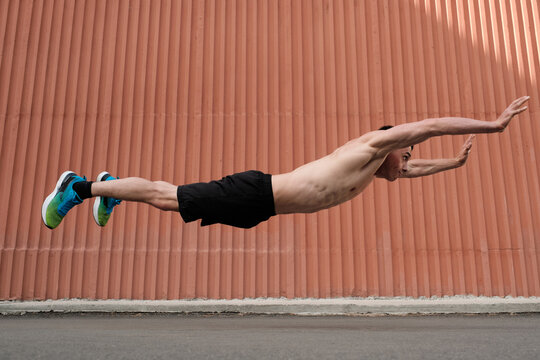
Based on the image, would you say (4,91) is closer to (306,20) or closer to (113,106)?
(113,106)

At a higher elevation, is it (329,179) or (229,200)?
(329,179)

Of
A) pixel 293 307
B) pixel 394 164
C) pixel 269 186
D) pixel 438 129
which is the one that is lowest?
pixel 293 307

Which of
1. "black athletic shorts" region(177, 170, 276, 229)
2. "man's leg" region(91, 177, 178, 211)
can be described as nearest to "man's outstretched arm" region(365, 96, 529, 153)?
"black athletic shorts" region(177, 170, 276, 229)

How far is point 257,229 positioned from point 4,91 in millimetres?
4975

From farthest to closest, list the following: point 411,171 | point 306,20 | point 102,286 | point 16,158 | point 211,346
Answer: point 306,20, point 16,158, point 102,286, point 411,171, point 211,346

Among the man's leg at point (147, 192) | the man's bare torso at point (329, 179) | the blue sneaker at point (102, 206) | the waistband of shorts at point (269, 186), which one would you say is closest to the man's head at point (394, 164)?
the man's bare torso at point (329, 179)

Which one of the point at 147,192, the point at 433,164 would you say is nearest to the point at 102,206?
the point at 147,192

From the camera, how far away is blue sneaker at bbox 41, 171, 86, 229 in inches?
157

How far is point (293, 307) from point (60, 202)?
3.75 m

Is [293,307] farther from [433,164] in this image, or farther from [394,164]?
[394,164]

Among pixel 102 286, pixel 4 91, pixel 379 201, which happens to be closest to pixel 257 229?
pixel 379 201

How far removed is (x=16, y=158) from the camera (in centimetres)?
757

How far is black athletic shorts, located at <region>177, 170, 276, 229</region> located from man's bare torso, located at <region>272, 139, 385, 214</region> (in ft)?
0.34

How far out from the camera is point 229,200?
3.62 meters
